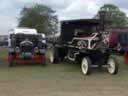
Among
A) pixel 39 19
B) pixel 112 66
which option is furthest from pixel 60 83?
pixel 39 19

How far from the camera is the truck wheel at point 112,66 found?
14.5 meters

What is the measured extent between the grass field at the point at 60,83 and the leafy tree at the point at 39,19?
44.8 metres

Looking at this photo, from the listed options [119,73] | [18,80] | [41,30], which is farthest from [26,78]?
[41,30]

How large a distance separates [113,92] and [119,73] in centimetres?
467

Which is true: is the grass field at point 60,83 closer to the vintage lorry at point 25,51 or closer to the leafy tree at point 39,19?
the vintage lorry at point 25,51

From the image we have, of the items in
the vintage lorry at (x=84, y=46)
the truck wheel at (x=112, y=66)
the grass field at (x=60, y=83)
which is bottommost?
the grass field at (x=60, y=83)

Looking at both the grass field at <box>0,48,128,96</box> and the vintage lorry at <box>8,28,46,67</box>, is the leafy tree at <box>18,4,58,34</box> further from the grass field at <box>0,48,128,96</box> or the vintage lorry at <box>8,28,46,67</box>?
the grass field at <box>0,48,128,96</box>

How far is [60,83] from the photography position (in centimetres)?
1201

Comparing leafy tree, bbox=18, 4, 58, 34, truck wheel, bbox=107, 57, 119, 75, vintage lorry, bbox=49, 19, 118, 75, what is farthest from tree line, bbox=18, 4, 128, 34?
truck wheel, bbox=107, 57, 119, 75

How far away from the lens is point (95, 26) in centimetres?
1806

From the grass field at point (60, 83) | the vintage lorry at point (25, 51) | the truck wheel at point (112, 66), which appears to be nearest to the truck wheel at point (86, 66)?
the grass field at point (60, 83)

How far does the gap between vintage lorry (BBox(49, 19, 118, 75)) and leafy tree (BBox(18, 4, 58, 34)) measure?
4070 cm

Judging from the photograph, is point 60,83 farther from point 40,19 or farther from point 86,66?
point 40,19

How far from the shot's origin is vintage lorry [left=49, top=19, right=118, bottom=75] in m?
14.8
